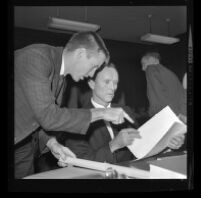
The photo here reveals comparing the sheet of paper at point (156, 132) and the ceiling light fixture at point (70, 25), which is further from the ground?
the ceiling light fixture at point (70, 25)

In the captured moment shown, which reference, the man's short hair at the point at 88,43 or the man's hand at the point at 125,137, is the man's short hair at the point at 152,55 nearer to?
the man's short hair at the point at 88,43

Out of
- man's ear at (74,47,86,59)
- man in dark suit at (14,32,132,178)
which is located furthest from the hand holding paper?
man's ear at (74,47,86,59)

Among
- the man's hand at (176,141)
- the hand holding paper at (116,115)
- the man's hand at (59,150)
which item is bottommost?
the man's hand at (59,150)

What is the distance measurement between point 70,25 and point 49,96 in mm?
400

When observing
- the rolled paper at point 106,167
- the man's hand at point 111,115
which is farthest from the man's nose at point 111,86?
the rolled paper at point 106,167

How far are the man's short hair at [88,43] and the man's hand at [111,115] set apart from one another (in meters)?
0.29

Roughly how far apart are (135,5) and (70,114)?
69 cm

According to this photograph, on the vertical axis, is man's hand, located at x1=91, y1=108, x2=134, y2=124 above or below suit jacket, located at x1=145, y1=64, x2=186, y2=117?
below

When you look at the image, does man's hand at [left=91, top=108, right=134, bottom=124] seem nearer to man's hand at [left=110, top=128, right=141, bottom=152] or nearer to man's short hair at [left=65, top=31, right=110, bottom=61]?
man's hand at [left=110, top=128, right=141, bottom=152]

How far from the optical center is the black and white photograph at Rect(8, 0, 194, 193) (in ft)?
5.40

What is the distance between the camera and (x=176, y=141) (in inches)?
66.5

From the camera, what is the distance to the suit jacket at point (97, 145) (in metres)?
1.65

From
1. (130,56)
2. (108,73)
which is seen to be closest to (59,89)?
(108,73)

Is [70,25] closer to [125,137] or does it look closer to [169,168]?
[125,137]
